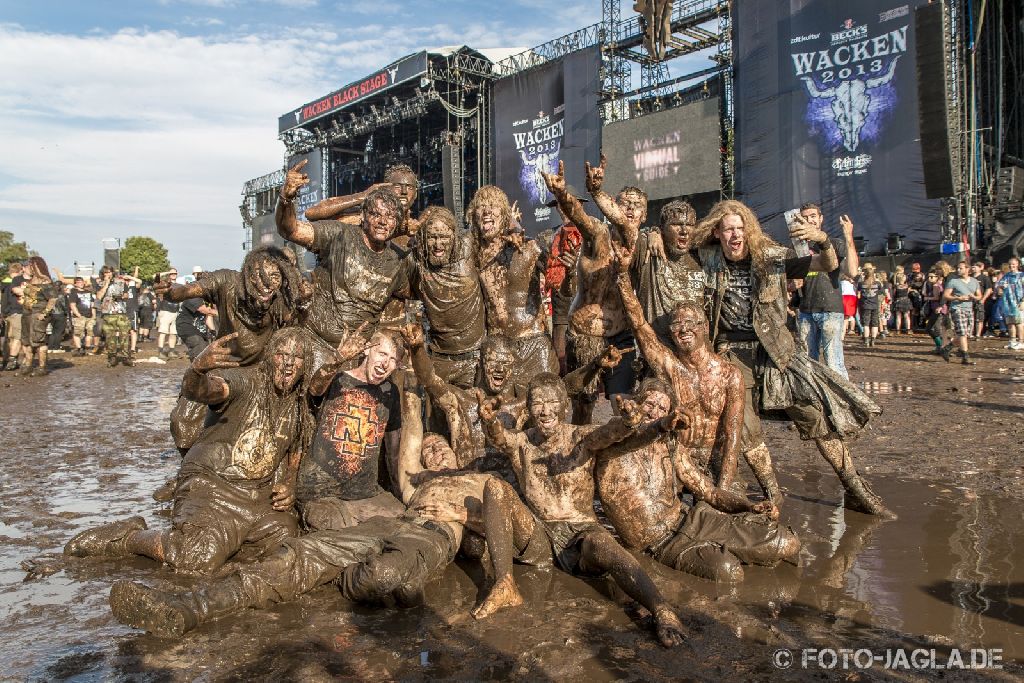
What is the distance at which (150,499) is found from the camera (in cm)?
577

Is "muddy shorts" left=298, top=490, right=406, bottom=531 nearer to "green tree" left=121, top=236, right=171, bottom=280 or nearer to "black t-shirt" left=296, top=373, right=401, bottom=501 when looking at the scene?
"black t-shirt" left=296, top=373, right=401, bottom=501

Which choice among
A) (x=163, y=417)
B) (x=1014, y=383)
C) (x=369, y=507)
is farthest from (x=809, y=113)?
(x=369, y=507)

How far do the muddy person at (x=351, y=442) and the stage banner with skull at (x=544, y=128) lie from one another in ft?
67.1

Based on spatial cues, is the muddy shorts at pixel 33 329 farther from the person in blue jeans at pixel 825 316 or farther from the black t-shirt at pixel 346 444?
the person in blue jeans at pixel 825 316

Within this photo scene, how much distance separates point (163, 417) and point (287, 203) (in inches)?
240

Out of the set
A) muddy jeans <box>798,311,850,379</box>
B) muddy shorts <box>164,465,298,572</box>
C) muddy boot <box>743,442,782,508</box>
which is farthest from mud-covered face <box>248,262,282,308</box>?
muddy jeans <box>798,311,850,379</box>

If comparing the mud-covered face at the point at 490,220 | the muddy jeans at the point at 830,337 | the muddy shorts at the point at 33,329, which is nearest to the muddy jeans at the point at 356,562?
the mud-covered face at the point at 490,220

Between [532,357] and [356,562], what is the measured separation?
2078 mm

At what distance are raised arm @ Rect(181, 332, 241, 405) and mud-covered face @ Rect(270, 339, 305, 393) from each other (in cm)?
26

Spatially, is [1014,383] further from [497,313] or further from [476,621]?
[476,621]

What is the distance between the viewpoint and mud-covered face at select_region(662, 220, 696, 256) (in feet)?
17.6

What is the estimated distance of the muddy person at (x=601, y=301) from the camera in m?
5.36

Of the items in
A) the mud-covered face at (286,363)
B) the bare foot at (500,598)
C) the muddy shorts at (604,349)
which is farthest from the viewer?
the muddy shorts at (604,349)

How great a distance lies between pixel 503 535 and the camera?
384 centimetres
